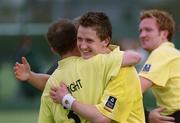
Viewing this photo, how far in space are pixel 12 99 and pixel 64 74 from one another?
9979mm

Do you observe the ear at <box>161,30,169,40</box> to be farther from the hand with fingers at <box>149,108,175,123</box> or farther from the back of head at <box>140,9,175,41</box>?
the hand with fingers at <box>149,108,175,123</box>

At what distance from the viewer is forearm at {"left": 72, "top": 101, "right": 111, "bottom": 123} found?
4.91 m

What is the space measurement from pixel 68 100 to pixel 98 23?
0.55 metres

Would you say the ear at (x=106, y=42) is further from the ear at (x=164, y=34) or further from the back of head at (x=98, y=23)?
the ear at (x=164, y=34)

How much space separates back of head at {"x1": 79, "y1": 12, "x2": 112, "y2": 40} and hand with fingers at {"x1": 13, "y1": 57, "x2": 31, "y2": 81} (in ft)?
2.36

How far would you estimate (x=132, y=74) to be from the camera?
4980 millimetres

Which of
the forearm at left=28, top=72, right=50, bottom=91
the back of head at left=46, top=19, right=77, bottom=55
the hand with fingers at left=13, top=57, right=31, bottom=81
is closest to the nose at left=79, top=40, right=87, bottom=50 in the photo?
the back of head at left=46, top=19, right=77, bottom=55

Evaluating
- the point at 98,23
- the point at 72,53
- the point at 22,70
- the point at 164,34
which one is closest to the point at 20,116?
the point at 164,34

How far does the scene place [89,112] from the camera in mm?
4914

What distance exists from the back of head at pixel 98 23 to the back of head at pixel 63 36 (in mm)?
229

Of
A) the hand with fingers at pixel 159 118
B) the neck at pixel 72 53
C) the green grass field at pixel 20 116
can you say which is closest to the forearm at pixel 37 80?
the neck at pixel 72 53

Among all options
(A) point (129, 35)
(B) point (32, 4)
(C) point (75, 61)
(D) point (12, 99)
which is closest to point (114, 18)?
(A) point (129, 35)

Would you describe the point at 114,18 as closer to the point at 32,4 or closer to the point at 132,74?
the point at 32,4

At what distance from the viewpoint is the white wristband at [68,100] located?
4.98 m
